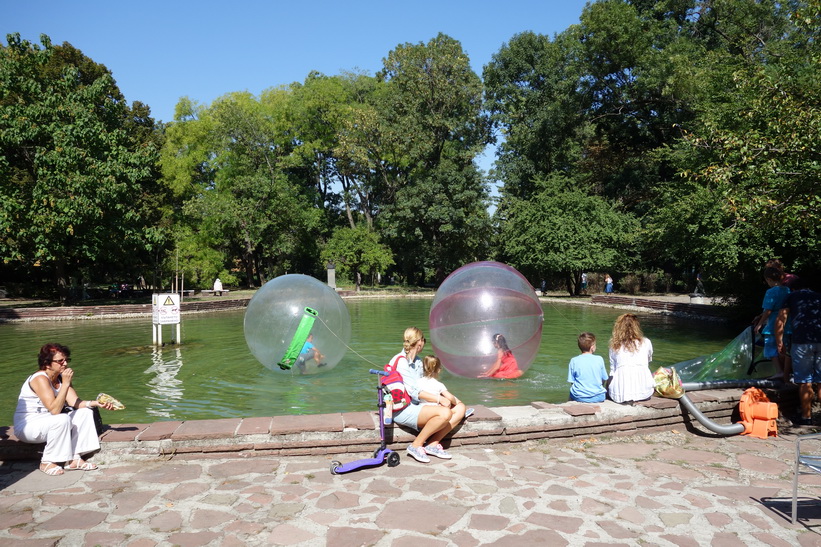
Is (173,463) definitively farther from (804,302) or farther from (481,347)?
(804,302)

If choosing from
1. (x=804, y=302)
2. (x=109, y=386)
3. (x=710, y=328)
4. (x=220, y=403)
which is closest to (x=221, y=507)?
(x=220, y=403)

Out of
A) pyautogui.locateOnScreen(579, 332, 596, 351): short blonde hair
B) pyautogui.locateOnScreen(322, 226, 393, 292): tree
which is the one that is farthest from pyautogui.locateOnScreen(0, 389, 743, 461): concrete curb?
pyautogui.locateOnScreen(322, 226, 393, 292): tree

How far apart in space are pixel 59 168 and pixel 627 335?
28.9 metres

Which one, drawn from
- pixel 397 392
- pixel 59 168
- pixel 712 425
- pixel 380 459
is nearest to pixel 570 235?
pixel 59 168

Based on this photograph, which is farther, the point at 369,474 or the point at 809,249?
the point at 809,249

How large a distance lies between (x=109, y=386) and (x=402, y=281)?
45.8 m

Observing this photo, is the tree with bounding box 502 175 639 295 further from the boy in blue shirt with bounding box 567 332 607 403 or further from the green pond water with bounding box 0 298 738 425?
the boy in blue shirt with bounding box 567 332 607 403

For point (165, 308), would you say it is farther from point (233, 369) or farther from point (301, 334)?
point (301, 334)

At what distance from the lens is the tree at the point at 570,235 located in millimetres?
39000

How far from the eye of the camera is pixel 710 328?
72.1 feet

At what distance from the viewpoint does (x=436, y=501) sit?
5129 mm

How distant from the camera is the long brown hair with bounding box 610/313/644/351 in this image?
25.4ft

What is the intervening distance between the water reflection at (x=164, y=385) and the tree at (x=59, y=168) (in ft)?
51.8

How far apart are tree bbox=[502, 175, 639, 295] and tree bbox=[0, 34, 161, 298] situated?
2391 centimetres
